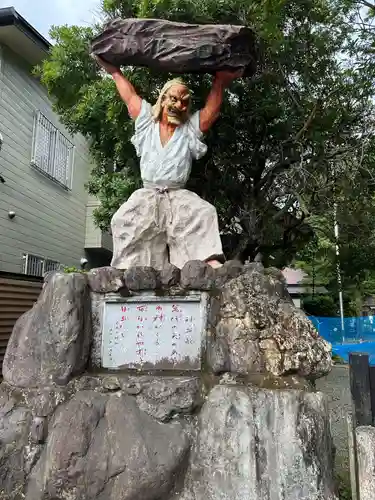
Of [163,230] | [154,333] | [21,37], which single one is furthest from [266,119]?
[154,333]

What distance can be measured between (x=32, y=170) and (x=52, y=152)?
4.07 ft

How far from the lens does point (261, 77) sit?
7.75m

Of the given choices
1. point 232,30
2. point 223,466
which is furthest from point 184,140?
point 223,466

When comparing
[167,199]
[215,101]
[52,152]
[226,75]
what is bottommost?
[167,199]

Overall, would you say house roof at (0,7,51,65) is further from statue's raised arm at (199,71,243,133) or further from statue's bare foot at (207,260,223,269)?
statue's bare foot at (207,260,223,269)

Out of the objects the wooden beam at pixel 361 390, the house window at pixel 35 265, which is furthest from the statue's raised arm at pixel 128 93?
the house window at pixel 35 265

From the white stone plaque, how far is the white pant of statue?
22.1 inches

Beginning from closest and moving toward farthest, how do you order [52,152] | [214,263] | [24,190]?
[214,263] < [24,190] < [52,152]

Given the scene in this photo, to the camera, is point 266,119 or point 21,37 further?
point 21,37

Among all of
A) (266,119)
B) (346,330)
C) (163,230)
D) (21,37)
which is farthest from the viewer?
(346,330)

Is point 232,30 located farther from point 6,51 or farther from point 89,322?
point 6,51

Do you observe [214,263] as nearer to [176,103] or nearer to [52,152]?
[176,103]

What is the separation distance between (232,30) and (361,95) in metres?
4.58

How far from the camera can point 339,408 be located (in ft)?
22.8
